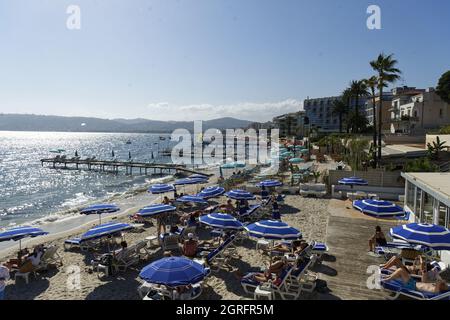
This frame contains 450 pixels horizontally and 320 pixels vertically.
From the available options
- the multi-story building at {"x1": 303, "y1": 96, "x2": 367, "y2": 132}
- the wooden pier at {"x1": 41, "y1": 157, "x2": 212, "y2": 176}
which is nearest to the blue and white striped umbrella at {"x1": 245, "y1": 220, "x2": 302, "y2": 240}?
the wooden pier at {"x1": 41, "y1": 157, "x2": 212, "y2": 176}

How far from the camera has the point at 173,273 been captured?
24.3ft

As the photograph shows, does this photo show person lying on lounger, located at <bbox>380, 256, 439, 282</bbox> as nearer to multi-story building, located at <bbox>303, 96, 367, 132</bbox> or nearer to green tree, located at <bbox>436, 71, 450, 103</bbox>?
green tree, located at <bbox>436, 71, 450, 103</bbox>

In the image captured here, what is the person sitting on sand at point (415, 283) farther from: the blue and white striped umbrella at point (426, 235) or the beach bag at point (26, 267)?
the beach bag at point (26, 267)

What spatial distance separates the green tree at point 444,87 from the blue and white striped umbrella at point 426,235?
5161cm

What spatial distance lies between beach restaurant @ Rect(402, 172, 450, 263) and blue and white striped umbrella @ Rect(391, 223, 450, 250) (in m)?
1.72

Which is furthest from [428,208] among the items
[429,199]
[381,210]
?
[381,210]

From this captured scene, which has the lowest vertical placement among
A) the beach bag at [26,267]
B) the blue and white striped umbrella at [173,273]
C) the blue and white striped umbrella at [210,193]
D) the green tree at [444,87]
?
the beach bag at [26,267]

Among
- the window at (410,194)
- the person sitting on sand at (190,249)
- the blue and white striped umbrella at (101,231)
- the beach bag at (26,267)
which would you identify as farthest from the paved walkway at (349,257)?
the beach bag at (26,267)

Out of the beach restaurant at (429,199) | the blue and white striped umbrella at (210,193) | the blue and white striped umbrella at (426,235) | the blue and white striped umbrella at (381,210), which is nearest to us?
the blue and white striped umbrella at (426,235)

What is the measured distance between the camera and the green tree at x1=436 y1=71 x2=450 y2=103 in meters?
51.4

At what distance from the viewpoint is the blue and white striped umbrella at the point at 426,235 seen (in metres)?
8.31

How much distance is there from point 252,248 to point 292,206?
747 centimetres
